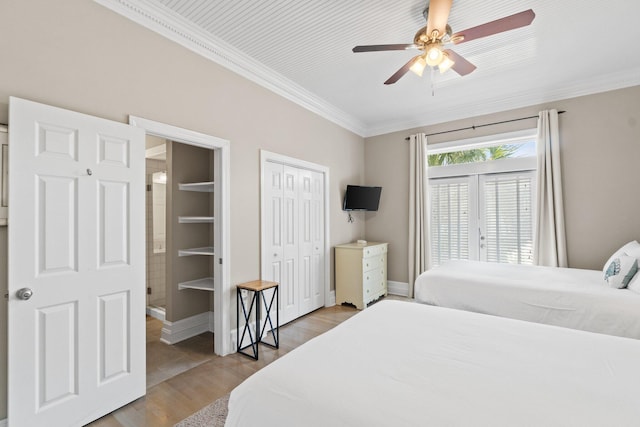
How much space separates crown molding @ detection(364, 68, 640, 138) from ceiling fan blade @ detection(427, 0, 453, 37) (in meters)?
2.55

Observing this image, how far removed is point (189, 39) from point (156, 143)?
1.80 meters

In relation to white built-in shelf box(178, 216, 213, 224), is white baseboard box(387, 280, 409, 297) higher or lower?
lower

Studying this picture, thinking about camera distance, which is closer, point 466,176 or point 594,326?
point 594,326

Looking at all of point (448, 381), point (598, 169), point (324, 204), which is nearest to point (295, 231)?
point (324, 204)

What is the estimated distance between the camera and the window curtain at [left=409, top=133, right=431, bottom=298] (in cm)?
467

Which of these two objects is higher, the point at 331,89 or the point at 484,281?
the point at 331,89

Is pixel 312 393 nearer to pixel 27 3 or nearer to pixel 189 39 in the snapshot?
pixel 27 3

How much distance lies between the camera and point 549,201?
376cm

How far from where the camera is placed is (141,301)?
2191 millimetres

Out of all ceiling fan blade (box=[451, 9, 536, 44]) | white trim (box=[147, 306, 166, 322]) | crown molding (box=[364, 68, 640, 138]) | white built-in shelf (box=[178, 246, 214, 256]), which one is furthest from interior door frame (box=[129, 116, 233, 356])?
crown molding (box=[364, 68, 640, 138])

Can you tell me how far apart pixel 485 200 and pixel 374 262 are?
1902mm

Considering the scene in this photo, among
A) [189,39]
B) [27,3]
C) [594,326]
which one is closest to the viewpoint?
[27,3]

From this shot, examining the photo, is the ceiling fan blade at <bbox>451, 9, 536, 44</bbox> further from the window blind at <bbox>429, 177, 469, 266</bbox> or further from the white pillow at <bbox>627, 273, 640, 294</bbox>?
the window blind at <bbox>429, 177, 469, 266</bbox>

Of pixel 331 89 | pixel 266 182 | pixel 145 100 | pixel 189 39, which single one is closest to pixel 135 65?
pixel 145 100
